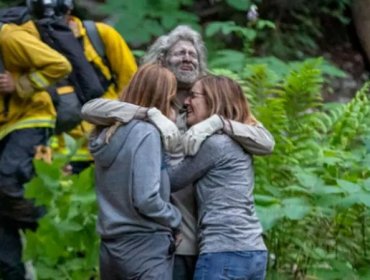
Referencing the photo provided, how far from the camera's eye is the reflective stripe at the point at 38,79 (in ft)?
21.6

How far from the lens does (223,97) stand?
5.46 m

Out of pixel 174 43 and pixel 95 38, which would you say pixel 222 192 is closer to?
pixel 174 43

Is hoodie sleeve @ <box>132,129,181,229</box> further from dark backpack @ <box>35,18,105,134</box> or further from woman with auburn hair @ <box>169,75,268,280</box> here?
dark backpack @ <box>35,18,105,134</box>

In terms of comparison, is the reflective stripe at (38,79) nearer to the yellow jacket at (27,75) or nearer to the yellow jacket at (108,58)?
the yellow jacket at (27,75)

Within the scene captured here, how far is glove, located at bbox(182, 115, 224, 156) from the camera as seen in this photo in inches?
209

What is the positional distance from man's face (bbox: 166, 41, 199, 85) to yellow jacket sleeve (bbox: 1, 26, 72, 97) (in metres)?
0.87

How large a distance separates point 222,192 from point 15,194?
1.70 metres

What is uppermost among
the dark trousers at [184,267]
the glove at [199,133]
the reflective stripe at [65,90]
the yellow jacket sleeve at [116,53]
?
the glove at [199,133]

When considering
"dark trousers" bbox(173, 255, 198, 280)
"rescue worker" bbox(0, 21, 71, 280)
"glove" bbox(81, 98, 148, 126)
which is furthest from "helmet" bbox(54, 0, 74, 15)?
"dark trousers" bbox(173, 255, 198, 280)

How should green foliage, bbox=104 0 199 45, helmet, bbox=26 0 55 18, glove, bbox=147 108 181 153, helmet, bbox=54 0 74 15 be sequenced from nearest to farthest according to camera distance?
glove, bbox=147 108 181 153, helmet, bbox=26 0 55 18, helmet, bbox=54 0 74 15, green foliage, bbox=104 0 199 45

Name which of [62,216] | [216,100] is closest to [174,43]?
[216,100]

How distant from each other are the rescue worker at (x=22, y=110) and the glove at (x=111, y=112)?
1227 mm

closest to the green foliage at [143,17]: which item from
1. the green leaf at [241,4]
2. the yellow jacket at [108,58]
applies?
the green leaf at [241,4]

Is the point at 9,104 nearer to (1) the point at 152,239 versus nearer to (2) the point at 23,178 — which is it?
(2) the point at 23,178
